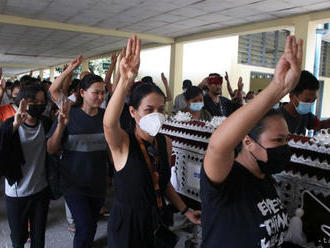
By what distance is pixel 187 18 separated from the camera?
766 cm

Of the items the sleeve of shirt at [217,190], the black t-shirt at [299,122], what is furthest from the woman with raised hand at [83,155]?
the black t-shirt at [299,122]

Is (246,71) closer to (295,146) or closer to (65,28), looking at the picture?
(65,28)

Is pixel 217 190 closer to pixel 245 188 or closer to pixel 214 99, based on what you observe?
pixel 245 188

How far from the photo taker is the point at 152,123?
1.66 meters

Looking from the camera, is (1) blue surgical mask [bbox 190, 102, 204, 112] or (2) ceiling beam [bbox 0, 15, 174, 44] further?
(2) ceiling beam [bbox 0, 15, 174, 44]

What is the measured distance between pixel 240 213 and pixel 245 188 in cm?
10

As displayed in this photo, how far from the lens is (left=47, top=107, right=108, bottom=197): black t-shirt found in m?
2.37

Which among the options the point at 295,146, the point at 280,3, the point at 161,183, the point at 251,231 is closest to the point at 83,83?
the point at 161,183

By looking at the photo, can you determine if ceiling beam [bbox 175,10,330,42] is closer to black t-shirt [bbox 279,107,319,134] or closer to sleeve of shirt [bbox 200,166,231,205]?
black t-shirt [bbox 279,107,319,134]

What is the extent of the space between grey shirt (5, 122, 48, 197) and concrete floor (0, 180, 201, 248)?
1024 mm

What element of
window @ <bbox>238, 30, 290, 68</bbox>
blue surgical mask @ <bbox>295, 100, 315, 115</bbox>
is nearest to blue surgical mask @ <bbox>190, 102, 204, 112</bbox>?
blue surgical mask @ <bbox>295, 100, 315, 115</bbox>

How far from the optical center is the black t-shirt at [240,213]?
1261 millimetres

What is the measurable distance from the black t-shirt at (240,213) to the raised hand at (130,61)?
1.79ft

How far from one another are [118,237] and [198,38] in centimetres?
847
